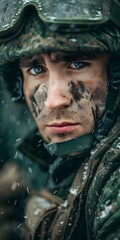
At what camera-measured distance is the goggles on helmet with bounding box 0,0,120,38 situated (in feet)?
11.3

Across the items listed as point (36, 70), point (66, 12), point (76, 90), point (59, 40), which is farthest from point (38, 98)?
point (66, 12)

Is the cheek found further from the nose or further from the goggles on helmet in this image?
the goggles on helmet

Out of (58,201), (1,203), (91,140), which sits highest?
(91,140)

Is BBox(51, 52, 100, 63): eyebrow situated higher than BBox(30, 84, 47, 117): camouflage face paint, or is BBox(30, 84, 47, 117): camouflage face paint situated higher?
BBox(51, 52, 100, 63): eyebrow

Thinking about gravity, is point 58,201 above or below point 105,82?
below

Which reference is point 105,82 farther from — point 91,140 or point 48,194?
point 48,194

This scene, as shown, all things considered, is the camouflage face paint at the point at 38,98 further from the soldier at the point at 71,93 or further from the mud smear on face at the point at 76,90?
the mud smear on face at the point at 76,90

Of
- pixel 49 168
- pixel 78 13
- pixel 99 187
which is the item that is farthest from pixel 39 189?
A: pixel 78 13

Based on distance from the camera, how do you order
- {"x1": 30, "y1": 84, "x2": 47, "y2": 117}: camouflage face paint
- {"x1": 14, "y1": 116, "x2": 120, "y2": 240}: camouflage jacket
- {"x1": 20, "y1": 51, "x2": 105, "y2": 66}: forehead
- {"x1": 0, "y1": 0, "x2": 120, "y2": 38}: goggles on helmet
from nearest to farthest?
{"x1": 14, "y1": 116, "x2": 120, "y2": 240}: camouflage jacket
{"x1": 0, "y1": 0, "x2": 120, "y2": 38}: goggles on helmet
{"x1": 20, "y1": 51, "x2": 105, "y2": 66}: forehead
{"x1": 30, "y1": 84, "x2": 47, "y2": 117}: camouflage face paint

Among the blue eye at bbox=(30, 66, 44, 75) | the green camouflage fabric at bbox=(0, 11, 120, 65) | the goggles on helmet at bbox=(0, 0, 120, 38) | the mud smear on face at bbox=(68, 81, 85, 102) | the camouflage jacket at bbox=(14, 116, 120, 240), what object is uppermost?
the goggles on helmet at bbox=(0, 0, 120, 38)

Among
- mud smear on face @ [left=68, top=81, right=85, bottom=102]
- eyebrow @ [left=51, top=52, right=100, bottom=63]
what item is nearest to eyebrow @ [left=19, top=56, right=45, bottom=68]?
eyebrow @ [left=51, top=52, right=100, bottom=63]

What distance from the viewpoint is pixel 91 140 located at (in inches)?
144

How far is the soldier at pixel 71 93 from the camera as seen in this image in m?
3.45

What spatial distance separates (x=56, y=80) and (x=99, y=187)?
0.63 meters
